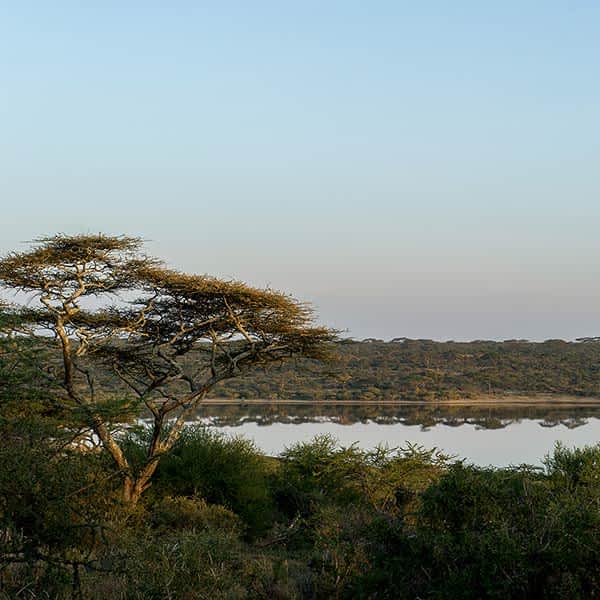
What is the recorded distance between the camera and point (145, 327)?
1652 cm

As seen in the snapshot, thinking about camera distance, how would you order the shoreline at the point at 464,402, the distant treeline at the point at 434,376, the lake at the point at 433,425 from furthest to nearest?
the distant treeline at the point at 434,376 < the shoreline at the point at 464,402 < the lake at the point at 433,425

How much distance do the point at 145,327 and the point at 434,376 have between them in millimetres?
49053

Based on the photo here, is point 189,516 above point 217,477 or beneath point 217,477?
beneath

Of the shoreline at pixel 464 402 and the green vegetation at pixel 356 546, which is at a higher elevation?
the green vegetation at pixel 356 546

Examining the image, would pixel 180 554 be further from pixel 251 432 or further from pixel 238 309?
pixel 251 432

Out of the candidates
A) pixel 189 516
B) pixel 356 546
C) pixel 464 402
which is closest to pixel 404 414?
pixel 464 402

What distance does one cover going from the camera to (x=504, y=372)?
65.5 meters

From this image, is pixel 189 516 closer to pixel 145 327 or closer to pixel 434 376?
pixel 145 327

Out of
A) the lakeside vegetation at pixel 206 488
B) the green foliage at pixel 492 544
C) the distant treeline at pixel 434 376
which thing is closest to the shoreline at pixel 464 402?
the distant treeline at pixel 434 376

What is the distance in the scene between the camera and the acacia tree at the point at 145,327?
14.4m

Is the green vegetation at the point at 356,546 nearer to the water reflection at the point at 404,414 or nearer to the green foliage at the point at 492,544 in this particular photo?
the green foliage at the point at 492,544

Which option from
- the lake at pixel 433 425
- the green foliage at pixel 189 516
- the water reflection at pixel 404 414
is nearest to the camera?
the green foliage at pixel 189 516

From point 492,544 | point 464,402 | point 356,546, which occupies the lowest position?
point 464,402

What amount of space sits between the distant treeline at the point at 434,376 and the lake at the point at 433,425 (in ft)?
19.3
